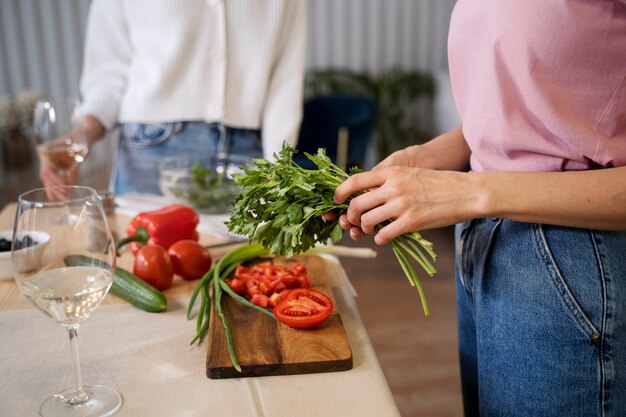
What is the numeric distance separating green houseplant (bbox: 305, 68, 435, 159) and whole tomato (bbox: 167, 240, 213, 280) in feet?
13.9

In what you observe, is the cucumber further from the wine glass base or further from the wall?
the wall

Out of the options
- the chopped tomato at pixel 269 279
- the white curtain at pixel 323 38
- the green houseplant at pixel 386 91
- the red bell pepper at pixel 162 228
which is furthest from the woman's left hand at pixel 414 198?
the white curtain at pixel 323 38

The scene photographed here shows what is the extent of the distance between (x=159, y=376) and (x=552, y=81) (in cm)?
77

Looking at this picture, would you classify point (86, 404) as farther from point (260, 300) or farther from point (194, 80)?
point (194, 80)

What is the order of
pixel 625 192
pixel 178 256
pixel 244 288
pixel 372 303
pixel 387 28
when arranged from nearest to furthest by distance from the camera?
pixel 625 192, pixel 244 288, pixel 178 256, pixel 372 303, pixel 387 28

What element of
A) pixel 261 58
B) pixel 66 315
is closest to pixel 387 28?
pixel 261 58

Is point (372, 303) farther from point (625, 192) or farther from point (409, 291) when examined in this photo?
point (625, 192)

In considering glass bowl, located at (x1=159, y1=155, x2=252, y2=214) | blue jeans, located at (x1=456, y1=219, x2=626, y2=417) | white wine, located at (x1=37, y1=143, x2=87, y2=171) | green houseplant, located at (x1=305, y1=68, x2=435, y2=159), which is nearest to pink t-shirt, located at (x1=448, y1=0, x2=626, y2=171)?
blue jeans, located at (x1=456, y1=219, x2=626, y2=417)

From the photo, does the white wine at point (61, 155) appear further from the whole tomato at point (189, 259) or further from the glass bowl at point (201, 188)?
the whole tomato at point (189, 259)

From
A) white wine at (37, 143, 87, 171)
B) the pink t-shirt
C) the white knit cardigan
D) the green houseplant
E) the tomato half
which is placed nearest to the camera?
the pink t-shirt

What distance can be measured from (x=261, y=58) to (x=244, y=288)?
1.11 metres

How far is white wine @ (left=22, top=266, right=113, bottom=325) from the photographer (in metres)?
0.88

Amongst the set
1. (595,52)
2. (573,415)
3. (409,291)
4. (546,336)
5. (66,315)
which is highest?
(595,52)

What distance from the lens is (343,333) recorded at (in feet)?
3.70
